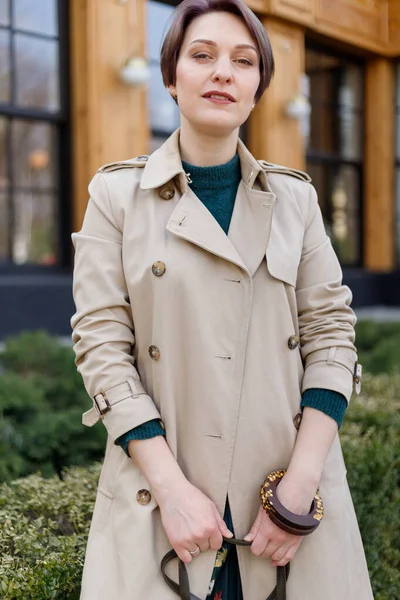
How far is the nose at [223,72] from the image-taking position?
4.74 ft

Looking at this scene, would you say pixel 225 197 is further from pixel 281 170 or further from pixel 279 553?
pixel 279 553

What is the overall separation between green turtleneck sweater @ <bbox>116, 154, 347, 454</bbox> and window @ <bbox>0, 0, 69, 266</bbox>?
16.1 ft

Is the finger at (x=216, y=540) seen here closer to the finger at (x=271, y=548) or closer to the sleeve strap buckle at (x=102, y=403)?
the finger at (x=271, y=548)

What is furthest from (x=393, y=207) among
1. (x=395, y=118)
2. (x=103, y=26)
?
(x=103, y=26)

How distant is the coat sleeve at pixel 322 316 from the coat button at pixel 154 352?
0.33m

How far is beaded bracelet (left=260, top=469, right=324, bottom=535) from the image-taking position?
141 centimetres

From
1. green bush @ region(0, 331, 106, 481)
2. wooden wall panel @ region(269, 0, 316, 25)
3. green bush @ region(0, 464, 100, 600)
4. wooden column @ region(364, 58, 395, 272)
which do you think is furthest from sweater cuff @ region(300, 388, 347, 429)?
wooden column @ region(364, 58, 395, 272)

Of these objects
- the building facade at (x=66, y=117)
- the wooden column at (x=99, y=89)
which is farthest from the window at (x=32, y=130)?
the wooden column at (x=99, y=89)

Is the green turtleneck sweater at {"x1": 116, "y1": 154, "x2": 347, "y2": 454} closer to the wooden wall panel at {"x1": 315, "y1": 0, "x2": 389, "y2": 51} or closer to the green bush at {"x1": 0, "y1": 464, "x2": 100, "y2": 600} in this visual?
the green bush at {"x1": 0, "y1": 464, "x2": 100, "y2": 600}

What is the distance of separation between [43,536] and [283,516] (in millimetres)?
919

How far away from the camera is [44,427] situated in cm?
362

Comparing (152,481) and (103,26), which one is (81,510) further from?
(103,26)

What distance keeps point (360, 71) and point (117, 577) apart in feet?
33.0

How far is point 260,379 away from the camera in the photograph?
58.7 inches
